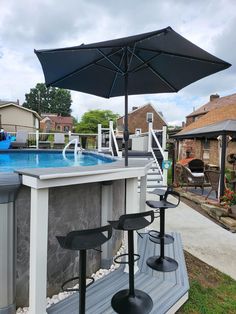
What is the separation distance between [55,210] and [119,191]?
1.30 metres

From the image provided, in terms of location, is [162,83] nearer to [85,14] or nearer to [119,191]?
[119,191]

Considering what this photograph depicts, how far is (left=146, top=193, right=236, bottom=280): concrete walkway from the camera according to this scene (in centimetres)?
409

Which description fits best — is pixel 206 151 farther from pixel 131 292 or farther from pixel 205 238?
pixel 131 292

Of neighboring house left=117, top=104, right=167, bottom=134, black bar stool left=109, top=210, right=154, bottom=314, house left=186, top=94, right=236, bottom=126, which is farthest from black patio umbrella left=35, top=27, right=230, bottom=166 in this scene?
neighboring house left=117, top=104, right=167, bottom=134

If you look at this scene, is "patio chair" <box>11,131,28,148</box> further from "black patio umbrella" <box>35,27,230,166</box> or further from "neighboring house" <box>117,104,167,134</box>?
"neighboring house" <box>117,104,167,134</box>

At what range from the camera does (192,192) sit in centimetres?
939

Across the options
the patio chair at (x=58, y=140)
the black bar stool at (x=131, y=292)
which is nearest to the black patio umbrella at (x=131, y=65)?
the black bar stool at (x=131, y=292)

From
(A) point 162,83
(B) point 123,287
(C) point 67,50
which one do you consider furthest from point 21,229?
(A) point 162,83

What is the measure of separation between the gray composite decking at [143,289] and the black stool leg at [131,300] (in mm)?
79

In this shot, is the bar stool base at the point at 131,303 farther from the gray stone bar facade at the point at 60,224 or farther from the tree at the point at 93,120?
the tree at the point at 93,120

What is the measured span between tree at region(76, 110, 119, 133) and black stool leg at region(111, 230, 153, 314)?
130 ft

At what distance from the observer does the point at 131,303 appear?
2.52 meters

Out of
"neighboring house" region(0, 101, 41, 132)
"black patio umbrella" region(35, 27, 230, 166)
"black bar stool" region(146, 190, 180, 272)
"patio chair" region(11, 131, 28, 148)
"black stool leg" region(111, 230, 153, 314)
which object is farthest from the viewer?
"neighboring house" region(0, 101, 41, 132)

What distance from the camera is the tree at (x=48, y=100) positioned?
66938 millimetres
